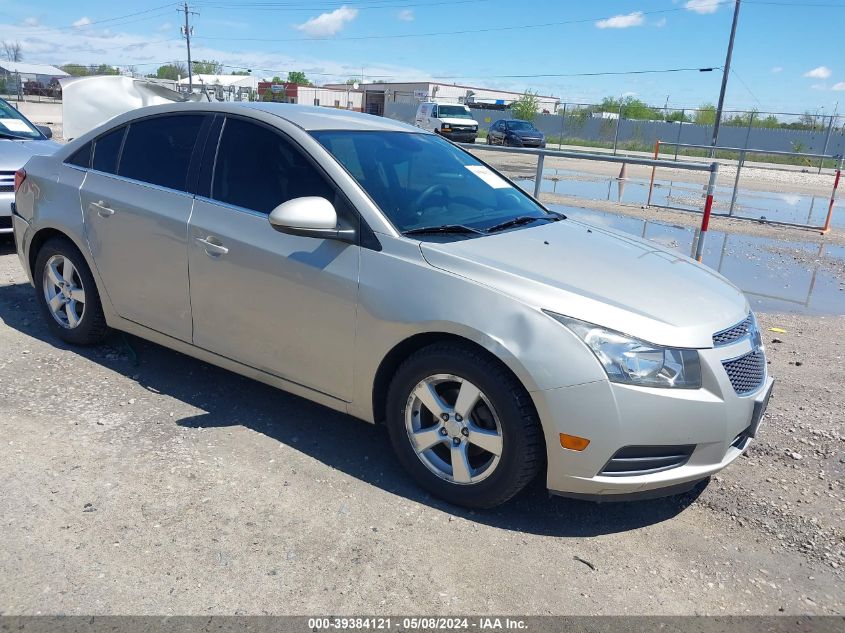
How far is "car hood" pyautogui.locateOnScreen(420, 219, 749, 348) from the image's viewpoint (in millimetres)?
2936

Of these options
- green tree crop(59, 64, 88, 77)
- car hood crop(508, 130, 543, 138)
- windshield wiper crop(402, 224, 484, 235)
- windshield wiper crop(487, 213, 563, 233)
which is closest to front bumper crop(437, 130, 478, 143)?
car hood crop(508, 130, 543, 138)

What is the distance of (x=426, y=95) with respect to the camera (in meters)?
56.8

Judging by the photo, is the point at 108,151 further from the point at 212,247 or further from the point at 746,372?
the point at 746,372

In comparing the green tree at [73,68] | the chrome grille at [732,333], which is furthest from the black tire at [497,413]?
the green tree at [73,68]

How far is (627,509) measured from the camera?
11.2 feet

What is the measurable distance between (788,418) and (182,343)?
376 centimetres

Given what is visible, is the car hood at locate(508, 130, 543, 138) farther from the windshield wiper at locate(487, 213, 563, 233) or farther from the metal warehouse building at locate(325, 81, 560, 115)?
the windshield wiper at locate(487, 213, 563, 233)

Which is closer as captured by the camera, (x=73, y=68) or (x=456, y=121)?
(x=456, y=121)

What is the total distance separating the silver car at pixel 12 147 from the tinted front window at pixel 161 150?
306 centimetres

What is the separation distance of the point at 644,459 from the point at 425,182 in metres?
1.91

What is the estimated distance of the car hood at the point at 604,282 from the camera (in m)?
2.94

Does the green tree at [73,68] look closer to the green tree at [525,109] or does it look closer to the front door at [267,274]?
the green tree at [525,109]

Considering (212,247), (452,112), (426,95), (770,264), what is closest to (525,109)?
(426,95)

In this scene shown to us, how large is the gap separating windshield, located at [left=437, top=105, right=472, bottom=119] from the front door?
1344 inches
